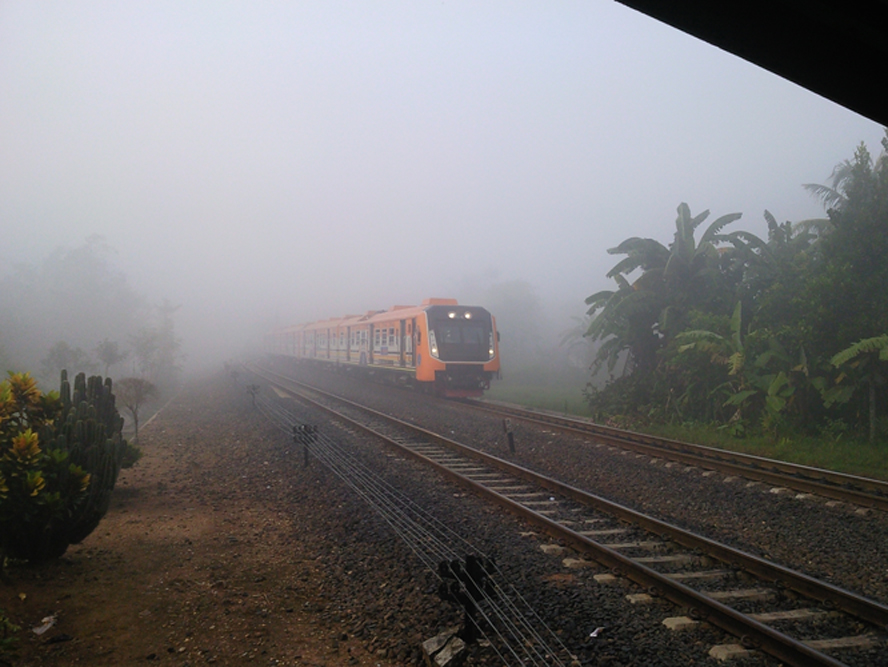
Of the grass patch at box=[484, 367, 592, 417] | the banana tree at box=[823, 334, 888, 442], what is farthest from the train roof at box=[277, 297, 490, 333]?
the banana tree at box=[823, 334, 888, 442]

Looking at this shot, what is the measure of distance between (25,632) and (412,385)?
17.4m

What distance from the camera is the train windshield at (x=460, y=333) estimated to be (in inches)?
728

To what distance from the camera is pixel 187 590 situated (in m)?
4.88

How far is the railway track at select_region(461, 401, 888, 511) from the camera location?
6.99 metres

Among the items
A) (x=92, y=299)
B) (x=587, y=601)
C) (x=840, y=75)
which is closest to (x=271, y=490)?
(x=587, y=601)

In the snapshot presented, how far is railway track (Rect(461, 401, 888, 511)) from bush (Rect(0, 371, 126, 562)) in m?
8.04

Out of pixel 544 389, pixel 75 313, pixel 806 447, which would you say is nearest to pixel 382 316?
pixel 544 389

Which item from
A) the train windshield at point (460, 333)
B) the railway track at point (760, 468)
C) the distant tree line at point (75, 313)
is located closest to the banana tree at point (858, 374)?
the railway track at point (760, 468)

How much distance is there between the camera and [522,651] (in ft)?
12.3

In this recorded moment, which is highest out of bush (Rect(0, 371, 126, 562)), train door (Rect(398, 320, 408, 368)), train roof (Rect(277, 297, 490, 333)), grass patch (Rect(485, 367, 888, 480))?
train roof (Rect(277, 297, 490, 333))

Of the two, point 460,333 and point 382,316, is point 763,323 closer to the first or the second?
point 460,333

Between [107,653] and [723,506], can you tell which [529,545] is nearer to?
[723,506]

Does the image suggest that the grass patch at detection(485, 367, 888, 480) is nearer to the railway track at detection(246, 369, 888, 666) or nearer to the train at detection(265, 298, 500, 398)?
the railway track at detection(246, 369, 888, 666)

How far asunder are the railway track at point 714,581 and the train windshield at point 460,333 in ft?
34.3
